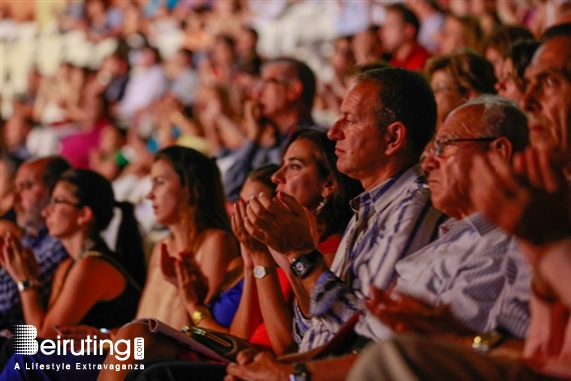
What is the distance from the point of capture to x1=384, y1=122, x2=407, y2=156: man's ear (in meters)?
2.86

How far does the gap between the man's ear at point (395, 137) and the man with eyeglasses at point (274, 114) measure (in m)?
1.95

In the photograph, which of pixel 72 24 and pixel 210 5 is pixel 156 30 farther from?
pixel 72 24

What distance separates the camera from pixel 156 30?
34.3 ft

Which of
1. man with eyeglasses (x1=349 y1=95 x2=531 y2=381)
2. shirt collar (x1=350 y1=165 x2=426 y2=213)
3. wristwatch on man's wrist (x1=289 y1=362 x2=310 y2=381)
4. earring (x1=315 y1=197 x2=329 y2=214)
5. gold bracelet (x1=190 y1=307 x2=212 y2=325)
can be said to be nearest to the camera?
man with eyeglasses (x1=349 y1=95 x2=531 y2=381)

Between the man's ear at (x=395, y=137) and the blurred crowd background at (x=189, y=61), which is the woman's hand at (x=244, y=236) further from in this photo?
the blurred crowd background at (x=189, y=61)

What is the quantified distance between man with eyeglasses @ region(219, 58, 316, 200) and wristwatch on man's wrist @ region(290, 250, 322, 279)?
6.93ft

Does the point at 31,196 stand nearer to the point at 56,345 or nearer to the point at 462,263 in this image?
the point at 56,345

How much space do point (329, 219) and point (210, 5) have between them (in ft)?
23.4

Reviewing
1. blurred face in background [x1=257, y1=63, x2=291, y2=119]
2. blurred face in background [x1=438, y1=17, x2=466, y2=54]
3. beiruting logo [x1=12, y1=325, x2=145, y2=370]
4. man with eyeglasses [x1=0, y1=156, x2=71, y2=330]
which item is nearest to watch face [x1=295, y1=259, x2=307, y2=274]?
beiruting logo [x1=12, y1=325, x2=145, y2=370]

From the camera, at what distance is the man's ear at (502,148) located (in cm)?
254

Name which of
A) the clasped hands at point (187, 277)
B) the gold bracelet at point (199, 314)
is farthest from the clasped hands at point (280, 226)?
the clasped hands at point (187, 277)

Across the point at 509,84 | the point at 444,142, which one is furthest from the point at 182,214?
the point at 444,142

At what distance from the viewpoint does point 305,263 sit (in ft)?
8.82

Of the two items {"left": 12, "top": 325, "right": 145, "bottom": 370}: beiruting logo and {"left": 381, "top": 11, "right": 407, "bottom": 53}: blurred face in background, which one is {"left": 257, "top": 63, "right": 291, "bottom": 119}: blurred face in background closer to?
{"left": 381, "top": 11, "right": 407, "bottom": 53}: blurred face in background
